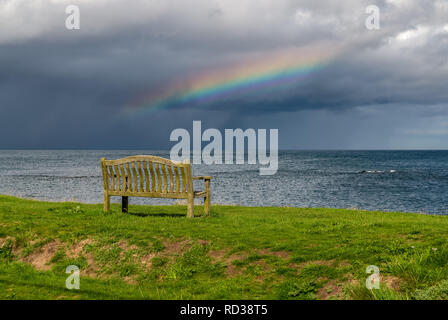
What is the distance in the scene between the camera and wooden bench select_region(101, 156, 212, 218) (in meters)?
12.3

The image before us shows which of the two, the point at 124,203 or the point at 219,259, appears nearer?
the point at 219,259

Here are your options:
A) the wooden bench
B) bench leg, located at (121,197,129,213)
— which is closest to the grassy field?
the wooden bench

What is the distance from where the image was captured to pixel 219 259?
824cm

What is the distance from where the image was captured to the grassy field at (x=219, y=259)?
258 inches

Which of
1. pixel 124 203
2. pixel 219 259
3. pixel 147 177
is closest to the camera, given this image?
pixel 219 259

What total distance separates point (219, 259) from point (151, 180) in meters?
5.36

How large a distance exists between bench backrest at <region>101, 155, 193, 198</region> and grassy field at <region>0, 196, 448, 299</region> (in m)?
1.43

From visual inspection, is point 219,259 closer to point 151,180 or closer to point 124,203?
point 151,180

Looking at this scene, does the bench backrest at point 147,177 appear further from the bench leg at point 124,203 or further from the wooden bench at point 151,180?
the bench leg at point 124,203

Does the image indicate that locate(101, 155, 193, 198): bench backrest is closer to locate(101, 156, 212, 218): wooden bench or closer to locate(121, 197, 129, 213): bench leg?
locate(101, 156, 212, 218): wooden bench

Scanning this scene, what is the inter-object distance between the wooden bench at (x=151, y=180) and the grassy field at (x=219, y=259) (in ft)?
4.40

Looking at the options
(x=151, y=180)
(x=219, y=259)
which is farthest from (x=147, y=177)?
(x=219, y=259)

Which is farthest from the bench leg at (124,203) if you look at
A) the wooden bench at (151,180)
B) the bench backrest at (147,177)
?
the bench backrest at (147,177)

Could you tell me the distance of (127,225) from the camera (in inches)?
427
